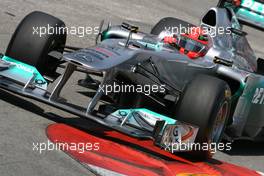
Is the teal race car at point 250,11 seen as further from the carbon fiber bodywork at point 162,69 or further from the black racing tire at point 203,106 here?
the black racing tire at point 203,106

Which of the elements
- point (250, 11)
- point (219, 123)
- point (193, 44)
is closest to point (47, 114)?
point (219, 123)

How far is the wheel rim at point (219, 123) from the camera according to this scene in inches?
268

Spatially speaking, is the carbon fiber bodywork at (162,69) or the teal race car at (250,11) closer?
the carbon fiber bodywork at (162,69)

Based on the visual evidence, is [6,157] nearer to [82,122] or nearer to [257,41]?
[82,122]

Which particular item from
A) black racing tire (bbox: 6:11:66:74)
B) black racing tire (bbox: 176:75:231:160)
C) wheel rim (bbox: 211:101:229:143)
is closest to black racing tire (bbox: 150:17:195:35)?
black racing tire (bbox: 6:11:66:74)

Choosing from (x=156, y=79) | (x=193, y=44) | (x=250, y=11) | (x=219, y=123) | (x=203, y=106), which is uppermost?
(x=250, y=11)

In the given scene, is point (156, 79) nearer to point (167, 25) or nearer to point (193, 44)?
point (193, 44)

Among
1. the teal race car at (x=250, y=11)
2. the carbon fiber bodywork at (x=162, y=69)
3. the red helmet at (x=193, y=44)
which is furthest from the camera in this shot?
the teal race car at (x=250, y=11)

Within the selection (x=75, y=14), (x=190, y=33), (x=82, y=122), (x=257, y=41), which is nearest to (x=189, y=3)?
(x=257, y=41)

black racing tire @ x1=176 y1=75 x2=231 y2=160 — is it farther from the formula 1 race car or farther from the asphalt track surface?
the asphalt track surface

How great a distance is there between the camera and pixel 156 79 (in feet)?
23.4

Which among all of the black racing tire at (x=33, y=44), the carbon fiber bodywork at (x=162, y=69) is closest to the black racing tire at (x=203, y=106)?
the carbon fiber bodywork at (x=162, y=69)

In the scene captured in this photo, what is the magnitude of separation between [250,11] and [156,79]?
8.85 feet

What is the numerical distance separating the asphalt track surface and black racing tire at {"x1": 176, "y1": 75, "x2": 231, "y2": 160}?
0.86 metres
